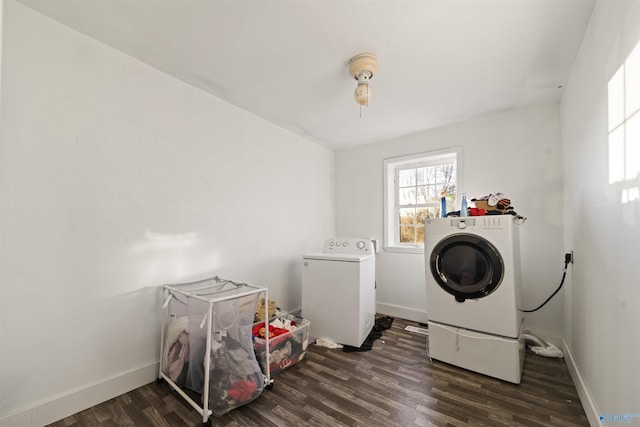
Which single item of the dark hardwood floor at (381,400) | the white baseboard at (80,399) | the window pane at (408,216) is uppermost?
the window pane at (408,216)

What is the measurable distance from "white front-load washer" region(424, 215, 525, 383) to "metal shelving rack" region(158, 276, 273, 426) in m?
1.36

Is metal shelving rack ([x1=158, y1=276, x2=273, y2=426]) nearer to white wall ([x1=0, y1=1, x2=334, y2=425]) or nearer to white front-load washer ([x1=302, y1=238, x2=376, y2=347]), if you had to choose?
white wall ([x1=0, y1=1, x2=334, y2=425])

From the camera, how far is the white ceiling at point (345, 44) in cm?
142

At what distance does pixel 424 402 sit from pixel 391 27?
2.29 meters

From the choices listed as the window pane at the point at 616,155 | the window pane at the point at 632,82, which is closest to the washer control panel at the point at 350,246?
the window pane at the point at 616,155

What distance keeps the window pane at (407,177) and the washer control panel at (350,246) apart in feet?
3.69

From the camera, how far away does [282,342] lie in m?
2.03

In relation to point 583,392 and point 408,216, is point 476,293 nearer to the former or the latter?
point 583,392

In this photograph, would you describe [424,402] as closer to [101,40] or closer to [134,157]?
[134,157]

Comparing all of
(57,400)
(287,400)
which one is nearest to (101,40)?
(57,400)

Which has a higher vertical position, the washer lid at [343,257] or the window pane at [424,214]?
the window pane at [424,214]

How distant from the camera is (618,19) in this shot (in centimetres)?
114

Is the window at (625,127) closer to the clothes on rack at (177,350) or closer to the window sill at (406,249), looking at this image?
the window sill at (406,249)

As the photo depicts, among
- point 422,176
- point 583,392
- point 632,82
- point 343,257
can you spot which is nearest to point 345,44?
point 632,82
